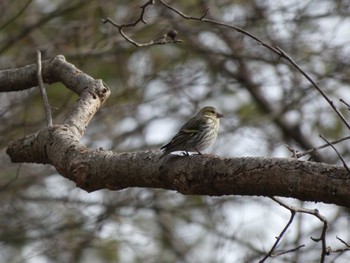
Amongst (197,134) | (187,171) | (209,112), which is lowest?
(187,171)

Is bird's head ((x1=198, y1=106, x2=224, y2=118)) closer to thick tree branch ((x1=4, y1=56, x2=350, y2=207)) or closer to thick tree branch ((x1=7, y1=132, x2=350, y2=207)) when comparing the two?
thick tree branch ((x1=4, y1=56, x2=350, y2=207))

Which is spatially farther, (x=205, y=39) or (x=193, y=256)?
(x=193, y=256)

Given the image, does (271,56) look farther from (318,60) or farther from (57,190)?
(57,190)

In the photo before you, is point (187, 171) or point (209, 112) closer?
point (187, 171)

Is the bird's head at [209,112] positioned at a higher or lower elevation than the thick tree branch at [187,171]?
higher

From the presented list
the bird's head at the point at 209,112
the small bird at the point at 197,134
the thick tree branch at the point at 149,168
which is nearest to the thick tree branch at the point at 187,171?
the thick tree branch at the point at 149,168

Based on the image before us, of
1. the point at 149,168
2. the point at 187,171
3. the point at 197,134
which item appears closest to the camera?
the point at 187,171

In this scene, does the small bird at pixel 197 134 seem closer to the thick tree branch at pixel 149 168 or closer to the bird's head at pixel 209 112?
the bird's head at pixel 209 112

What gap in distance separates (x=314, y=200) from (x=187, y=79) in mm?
6574

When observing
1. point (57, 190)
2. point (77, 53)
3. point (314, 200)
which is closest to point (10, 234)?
point (57, 190)

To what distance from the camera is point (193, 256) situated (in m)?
11.1

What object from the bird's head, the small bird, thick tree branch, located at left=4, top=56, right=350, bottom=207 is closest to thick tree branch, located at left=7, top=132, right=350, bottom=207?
thick tree branch, located at left=4, top=56, right=350, bottom=207

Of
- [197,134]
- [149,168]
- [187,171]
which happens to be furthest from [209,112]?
[187,171]

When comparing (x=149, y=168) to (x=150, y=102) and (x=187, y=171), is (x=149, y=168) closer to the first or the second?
(x=187, y=171)
